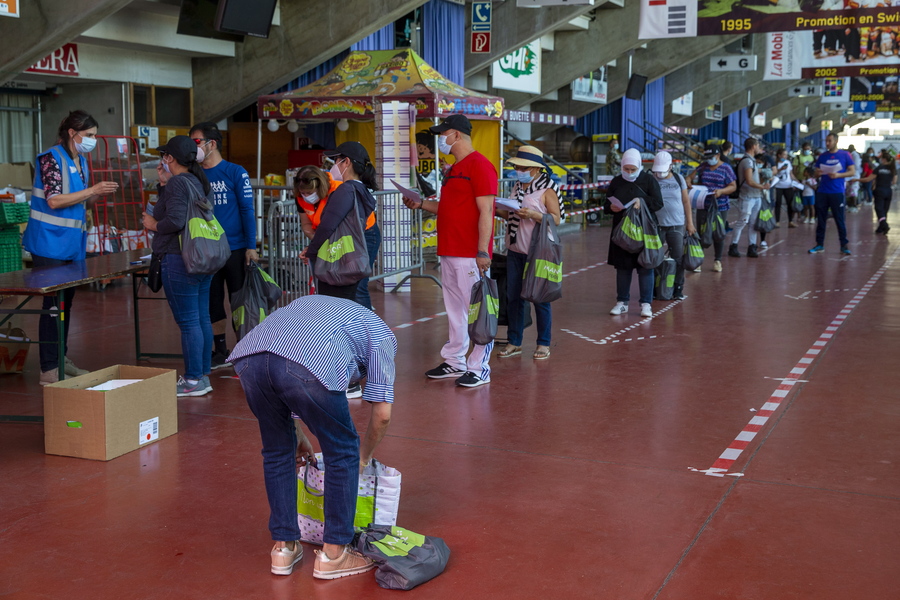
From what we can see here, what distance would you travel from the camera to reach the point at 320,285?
564cm

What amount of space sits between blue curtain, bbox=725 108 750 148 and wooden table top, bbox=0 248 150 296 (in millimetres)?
35839

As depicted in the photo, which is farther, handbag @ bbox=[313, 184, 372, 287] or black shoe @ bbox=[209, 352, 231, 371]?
black shoe @ bbox=[209, 352, 231, 371]

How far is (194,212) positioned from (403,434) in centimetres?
184

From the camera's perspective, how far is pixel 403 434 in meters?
5.36

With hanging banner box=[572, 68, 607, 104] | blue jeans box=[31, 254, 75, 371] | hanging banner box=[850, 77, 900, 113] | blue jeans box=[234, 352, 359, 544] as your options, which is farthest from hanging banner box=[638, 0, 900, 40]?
hanging banner box=[850, 77, 900, 113]

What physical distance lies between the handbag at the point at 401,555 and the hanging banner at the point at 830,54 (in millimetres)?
12537

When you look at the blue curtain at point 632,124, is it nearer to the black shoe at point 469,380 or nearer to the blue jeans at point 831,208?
the blue jeans at point 831,208

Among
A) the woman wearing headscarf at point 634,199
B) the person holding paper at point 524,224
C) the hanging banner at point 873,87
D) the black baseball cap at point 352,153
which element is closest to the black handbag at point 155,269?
the black baseball cap at point 352,153

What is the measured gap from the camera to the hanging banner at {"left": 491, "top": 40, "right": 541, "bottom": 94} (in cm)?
1962

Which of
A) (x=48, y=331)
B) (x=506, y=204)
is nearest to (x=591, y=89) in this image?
(x=506, y=204)

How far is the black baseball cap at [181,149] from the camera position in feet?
18.7

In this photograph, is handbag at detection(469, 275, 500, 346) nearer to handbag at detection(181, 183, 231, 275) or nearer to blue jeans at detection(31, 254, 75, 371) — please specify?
handbag at detection(181, 183, 231, 275)

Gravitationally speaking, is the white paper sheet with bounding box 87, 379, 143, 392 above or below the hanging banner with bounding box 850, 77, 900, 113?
below

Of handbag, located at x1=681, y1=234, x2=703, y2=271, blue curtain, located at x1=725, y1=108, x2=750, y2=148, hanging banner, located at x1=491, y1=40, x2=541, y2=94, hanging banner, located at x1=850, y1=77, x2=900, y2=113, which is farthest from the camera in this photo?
blue curtain, located at x1=725, y1=108, x2=750, y2=148
